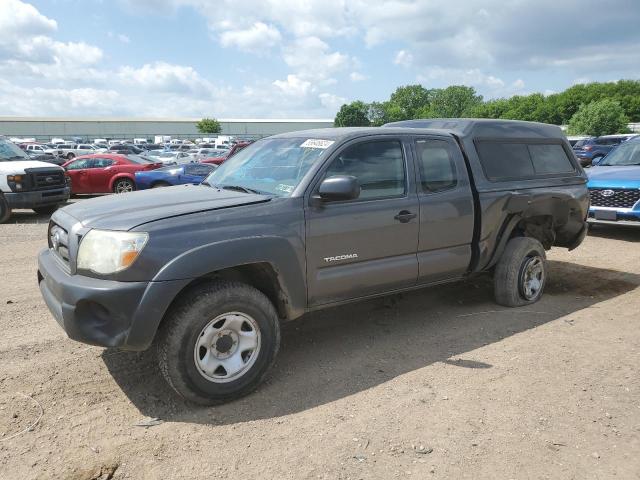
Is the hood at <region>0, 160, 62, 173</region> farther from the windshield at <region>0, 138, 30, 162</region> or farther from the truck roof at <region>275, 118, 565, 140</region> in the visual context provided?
the truck roof at <region>275, 118, 565, 140</region>

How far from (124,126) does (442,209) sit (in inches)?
4114

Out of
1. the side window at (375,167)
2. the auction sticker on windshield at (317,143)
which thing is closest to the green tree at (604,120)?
the side window at (375,167)

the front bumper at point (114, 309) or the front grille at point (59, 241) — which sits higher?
the front grille at point (59, 241)

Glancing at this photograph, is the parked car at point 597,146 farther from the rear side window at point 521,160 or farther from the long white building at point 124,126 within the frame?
the long white building at point 124,126

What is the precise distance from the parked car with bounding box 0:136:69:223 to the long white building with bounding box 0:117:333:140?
8054 cm

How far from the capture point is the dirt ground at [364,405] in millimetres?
2914

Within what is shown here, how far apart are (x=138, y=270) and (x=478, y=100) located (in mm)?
137010

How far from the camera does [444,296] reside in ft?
19.6

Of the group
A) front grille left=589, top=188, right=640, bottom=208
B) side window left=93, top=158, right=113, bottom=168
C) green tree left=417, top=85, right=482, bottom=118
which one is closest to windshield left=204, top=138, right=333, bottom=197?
front grille left=589, top=188, right=640, bottom=208

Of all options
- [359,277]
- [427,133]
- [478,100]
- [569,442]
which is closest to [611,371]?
[569,442]

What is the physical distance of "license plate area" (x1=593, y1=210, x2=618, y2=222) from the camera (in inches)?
352

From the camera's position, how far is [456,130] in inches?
206

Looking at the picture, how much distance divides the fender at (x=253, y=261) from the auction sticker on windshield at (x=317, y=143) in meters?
0.90

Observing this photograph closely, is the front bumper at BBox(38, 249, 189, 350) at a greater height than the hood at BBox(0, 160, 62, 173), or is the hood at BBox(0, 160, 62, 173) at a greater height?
the hood at BBox(0, 160, 62, 173)
